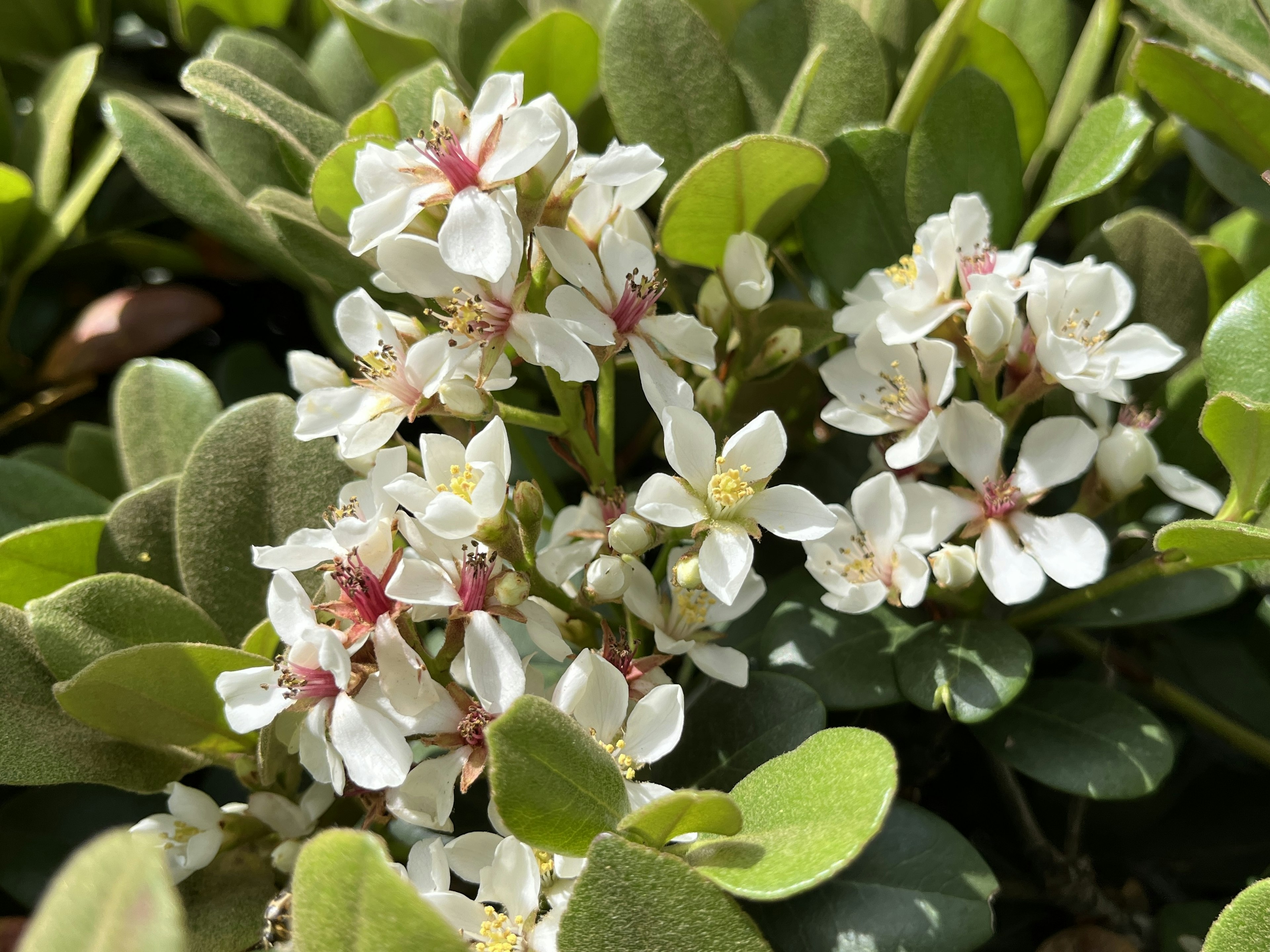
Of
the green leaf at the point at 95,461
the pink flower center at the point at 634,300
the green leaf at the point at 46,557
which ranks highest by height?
the pink flower center at the point at 634,300

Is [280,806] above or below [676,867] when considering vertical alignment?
below

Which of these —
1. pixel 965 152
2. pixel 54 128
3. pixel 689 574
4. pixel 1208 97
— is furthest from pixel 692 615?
pixel 54 128

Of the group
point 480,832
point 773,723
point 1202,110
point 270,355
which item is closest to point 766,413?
point 773,723

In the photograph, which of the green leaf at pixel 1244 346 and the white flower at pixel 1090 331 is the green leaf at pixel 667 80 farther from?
the green leaf at pixel 1244 346

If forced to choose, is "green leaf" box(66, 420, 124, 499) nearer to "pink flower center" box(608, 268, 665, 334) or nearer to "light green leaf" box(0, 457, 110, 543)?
"light green leaf" box(0, 457, 110, 543)

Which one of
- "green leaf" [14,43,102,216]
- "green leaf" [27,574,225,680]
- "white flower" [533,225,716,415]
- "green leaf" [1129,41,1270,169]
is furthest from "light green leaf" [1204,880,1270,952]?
"green leaf" [14,43,102,216]

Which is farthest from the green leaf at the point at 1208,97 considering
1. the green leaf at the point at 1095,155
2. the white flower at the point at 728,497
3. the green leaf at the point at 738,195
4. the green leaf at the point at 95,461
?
the green leaf at the point at 95,461

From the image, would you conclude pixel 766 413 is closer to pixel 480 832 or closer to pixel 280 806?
pixel 480 832
